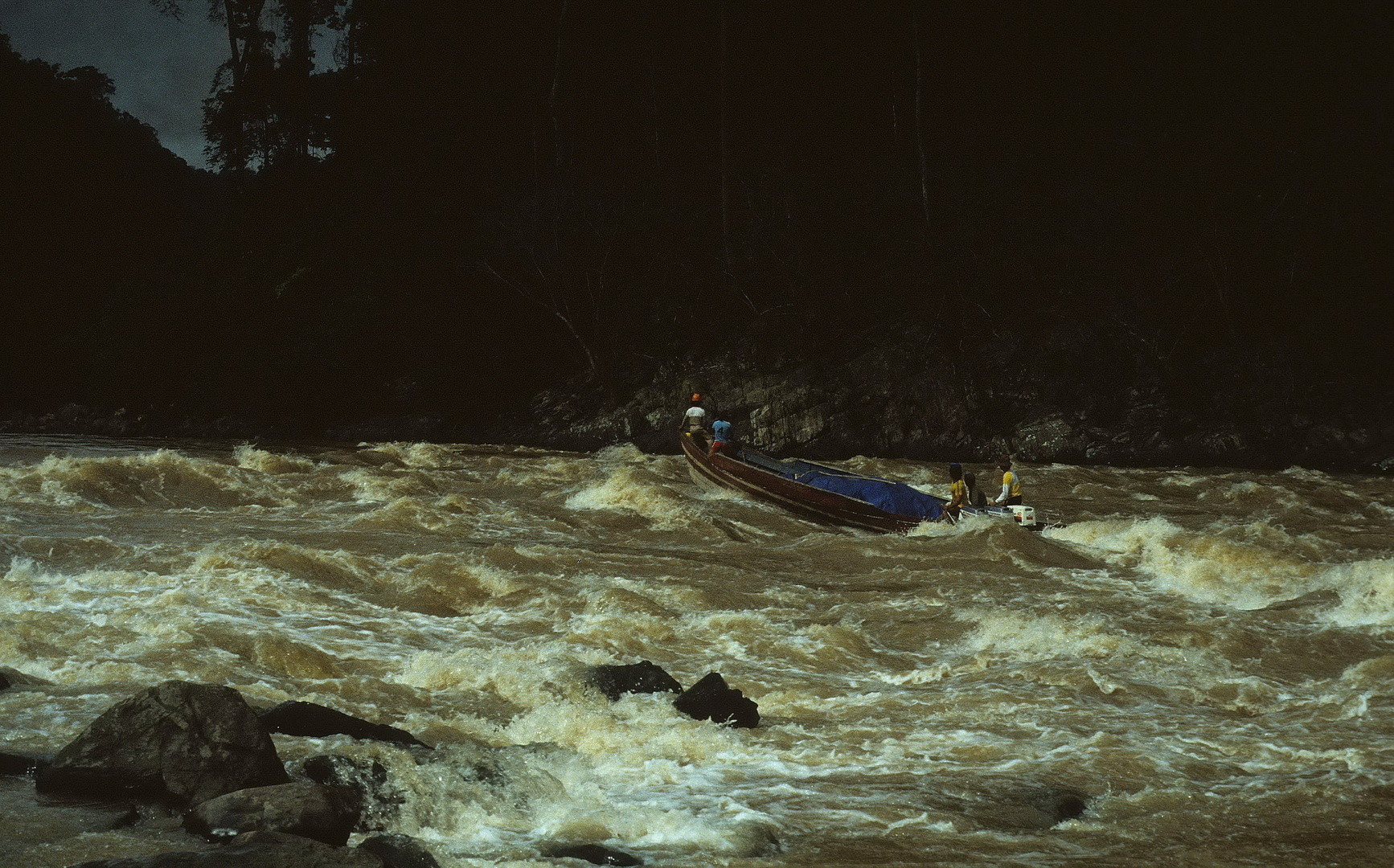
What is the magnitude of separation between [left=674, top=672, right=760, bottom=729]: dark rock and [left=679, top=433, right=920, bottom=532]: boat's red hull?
23.8 feet

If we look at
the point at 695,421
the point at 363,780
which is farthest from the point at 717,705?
the point at 695,421

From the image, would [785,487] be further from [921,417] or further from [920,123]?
[920,123]

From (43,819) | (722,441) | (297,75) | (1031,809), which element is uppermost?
(297,75)

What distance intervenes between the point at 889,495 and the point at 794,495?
60.4 inches

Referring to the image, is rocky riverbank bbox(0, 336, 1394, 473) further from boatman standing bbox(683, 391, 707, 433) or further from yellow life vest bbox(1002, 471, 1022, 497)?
yellow life vest bbox(1002, 471, 1022, 497)

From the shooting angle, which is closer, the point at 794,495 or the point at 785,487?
the point at 794,495

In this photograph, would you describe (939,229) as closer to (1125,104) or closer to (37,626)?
(1125,104)

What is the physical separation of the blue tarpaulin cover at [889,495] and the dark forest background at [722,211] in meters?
10.6

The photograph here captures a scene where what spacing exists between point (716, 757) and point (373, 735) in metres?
2.06

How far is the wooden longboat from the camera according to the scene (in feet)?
47.6

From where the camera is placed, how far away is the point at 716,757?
6.67 metres

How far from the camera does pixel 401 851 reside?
15.3ft

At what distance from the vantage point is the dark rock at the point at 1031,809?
5590mm

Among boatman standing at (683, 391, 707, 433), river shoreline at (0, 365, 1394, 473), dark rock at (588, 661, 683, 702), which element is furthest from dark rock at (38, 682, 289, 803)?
river shoreline at (0, 365, 1394, 473)
